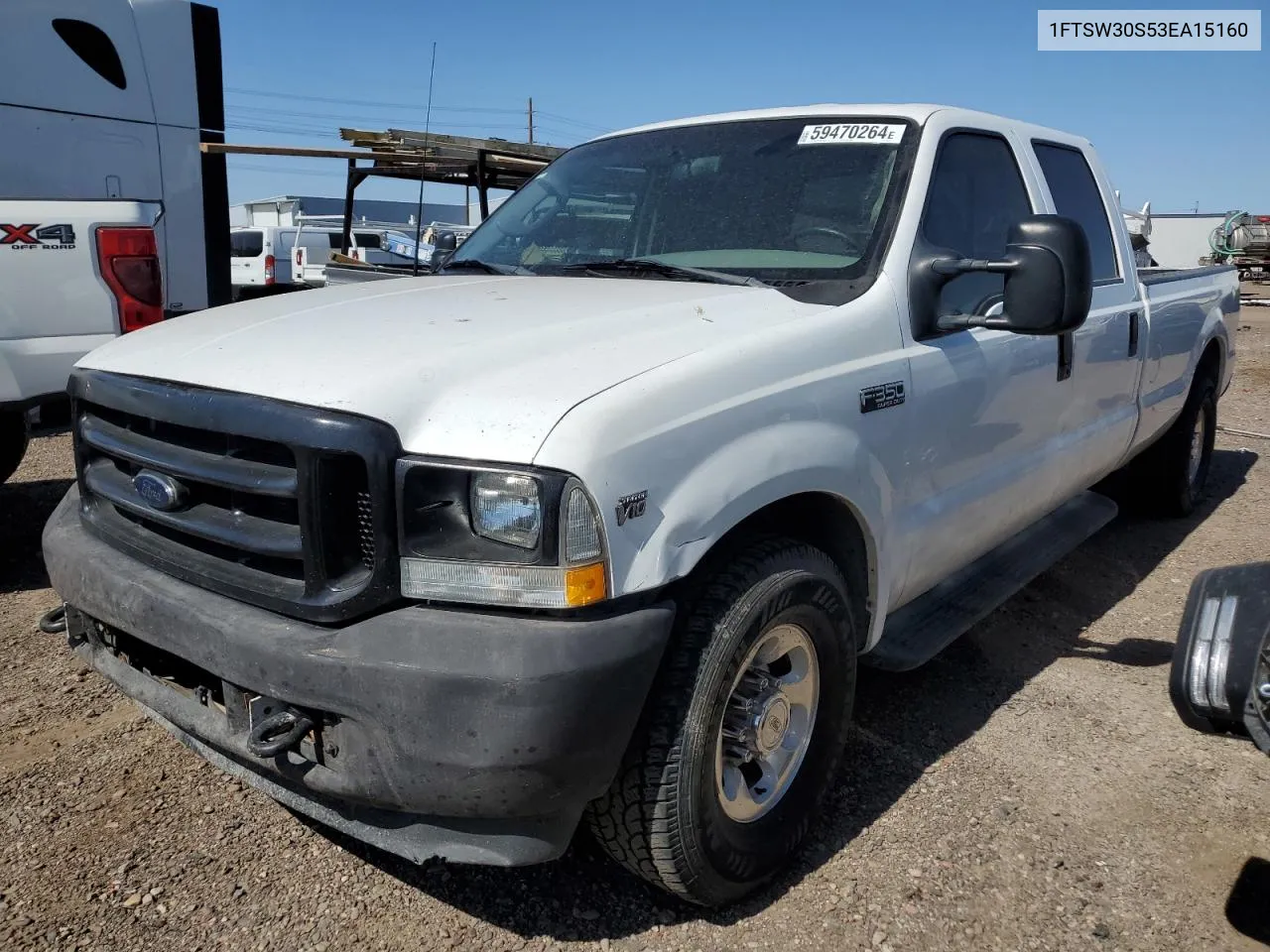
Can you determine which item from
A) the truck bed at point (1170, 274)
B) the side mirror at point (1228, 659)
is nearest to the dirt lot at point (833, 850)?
the side mirror at point (1228, 659)

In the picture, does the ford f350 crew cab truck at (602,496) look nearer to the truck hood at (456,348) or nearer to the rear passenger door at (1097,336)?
the truck hood at (456,348)

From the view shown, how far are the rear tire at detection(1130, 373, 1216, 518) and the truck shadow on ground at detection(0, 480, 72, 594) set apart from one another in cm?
558

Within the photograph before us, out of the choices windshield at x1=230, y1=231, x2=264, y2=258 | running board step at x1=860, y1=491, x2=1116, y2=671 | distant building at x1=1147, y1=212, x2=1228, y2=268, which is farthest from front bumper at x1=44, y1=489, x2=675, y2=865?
distant building at x1=1147, y1=212, x2=1228, y2=268

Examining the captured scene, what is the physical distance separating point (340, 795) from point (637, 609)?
71 centimetres

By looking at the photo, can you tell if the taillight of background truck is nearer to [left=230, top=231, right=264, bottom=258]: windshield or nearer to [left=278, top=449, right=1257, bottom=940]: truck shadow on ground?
[left=278, top=449, right=1257, bottom=940]: truck shadow on ground

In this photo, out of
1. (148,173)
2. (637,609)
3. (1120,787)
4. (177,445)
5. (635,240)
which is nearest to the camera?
(637,609)

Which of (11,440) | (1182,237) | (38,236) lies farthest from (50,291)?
(1182,237)

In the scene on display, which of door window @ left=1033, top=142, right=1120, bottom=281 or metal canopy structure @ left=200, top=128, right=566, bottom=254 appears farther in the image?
metal canopy structure @ left=200, top=128, right=566, bottom=254

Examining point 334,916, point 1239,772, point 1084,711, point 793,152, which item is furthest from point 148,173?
point 1239,772

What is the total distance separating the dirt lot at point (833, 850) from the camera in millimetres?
2480

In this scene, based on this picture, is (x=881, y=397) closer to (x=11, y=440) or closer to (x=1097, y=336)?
(x=1097, y=336)

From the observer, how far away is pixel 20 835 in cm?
279

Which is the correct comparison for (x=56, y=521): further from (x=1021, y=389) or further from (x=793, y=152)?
(x=1021, y=389)

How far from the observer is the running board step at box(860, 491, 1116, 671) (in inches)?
130
